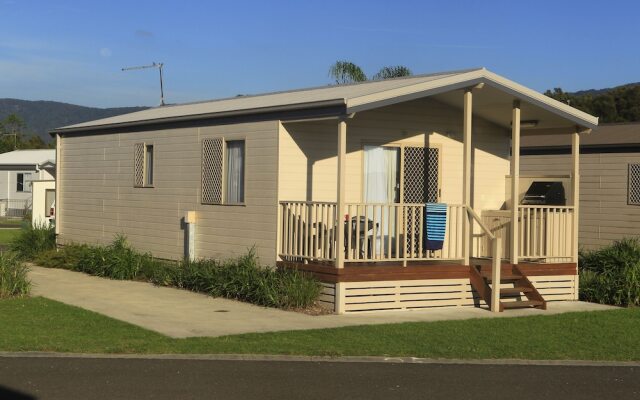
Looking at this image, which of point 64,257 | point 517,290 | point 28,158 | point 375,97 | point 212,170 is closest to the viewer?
point 375,97

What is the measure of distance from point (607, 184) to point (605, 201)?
39 centimetres

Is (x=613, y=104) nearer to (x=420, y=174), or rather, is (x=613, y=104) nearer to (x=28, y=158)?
(x=28, y=158)

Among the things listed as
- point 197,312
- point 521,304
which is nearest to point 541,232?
point 521,304

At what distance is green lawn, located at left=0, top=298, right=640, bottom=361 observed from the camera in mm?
10336

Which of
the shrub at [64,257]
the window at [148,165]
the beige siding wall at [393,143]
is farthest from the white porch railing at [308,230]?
the shrub at [64,257]

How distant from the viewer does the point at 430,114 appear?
16891 millimetres

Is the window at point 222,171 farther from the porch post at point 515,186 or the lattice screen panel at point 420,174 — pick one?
the porch post at point 515,186

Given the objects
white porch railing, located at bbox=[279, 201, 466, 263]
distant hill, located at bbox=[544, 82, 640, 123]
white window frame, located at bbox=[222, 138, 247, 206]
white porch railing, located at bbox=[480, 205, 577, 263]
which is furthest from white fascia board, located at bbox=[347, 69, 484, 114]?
distant hill, located at bbox=[544, 82, 640, 123]

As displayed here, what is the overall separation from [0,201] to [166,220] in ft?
111

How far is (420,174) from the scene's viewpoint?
16.9 m

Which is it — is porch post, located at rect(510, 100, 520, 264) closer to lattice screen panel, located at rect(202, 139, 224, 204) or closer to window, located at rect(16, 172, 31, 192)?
lattice screen panel, located at rect(202, 139, 224, 204)

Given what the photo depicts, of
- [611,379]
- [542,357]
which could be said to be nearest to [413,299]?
[542,357]

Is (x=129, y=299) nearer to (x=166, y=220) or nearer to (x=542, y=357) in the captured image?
(x=166, y=220)

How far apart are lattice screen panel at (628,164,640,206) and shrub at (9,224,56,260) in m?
13.3
